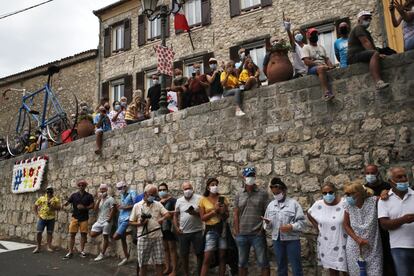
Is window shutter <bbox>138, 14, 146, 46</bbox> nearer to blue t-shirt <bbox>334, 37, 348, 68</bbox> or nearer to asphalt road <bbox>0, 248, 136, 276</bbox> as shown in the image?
asphalt road <bbox>0, 248, 136, 276</bbox>

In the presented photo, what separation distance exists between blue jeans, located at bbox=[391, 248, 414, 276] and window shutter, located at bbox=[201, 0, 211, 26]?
12.9 meters

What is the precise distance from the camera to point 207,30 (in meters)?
15.4

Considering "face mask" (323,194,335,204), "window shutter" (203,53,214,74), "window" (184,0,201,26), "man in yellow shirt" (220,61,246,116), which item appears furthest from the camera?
"window" (184,0,201,26)

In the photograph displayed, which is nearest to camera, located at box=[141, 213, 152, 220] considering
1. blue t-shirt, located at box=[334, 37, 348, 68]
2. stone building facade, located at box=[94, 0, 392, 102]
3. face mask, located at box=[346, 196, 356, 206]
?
face mask, located at box=[346, 196, 356, 206]

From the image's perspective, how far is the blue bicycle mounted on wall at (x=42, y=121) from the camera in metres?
11.4

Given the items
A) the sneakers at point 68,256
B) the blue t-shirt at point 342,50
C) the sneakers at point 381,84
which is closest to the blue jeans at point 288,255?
the sneakers at point 381,84

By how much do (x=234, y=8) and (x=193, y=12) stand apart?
207cm

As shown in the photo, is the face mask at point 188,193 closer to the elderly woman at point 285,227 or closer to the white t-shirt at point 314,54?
the elderly woman at point 285,227

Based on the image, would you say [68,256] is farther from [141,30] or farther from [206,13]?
[141,30]

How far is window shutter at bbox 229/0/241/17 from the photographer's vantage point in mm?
14742

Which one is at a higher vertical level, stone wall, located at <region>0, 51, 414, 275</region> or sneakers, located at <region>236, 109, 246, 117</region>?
sneakers, located at <region>236, 109, 246, 117</region>

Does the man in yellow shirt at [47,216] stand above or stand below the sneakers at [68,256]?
above

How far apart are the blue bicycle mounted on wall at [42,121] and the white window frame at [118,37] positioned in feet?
15.9

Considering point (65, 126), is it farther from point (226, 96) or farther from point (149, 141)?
point (226, 96)
